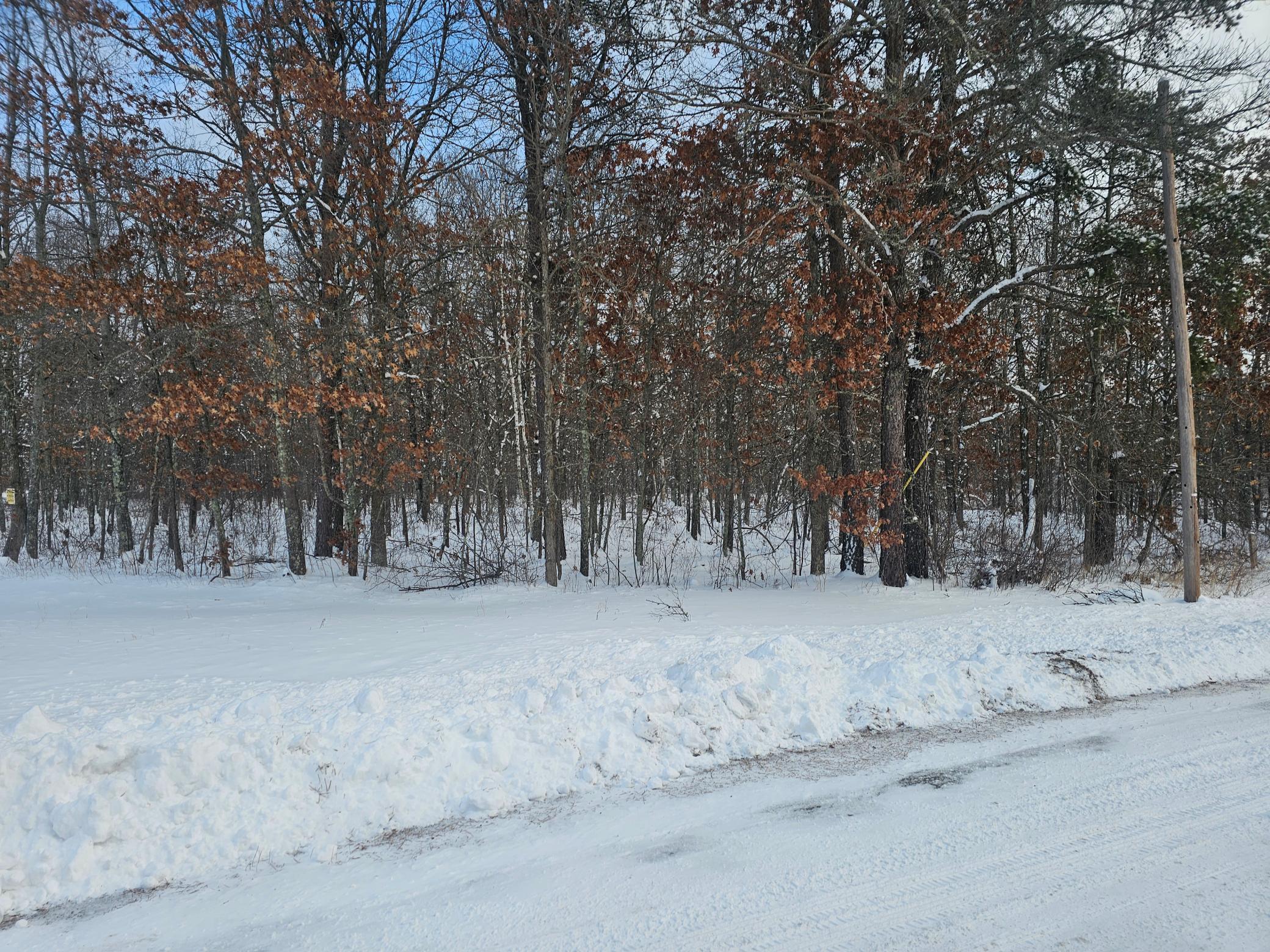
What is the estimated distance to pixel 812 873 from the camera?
3.52 meters

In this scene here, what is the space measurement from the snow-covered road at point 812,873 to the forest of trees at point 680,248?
7.80 metres

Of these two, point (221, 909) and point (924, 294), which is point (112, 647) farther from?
point (924, 294)

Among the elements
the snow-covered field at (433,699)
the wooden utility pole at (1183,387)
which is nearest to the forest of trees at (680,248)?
the wooden utility pole at (1183,387)

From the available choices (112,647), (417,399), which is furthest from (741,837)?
(417,399)

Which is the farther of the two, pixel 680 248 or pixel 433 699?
pixel 680 248

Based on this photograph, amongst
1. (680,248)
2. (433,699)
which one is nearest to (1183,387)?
(680,248)

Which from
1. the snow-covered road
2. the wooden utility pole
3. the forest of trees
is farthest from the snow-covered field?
the forest of trees

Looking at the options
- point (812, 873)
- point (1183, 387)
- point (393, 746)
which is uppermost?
point (1183, 387)

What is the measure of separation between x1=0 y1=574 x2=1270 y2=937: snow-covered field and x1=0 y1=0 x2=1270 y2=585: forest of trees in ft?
13.4

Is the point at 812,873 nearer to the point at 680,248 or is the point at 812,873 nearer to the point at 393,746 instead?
the point at 393,746

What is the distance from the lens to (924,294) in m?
12.7

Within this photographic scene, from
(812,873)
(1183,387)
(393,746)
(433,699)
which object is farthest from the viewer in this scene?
(1183,387)

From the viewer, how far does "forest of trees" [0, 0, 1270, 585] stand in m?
11.4

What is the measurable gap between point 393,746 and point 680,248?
37.4 feet
